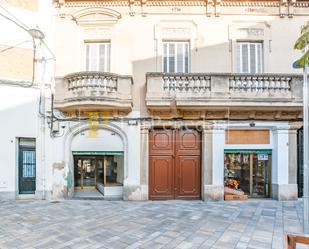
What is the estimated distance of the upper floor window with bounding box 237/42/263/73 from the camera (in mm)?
9492

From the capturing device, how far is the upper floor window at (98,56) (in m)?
9.51

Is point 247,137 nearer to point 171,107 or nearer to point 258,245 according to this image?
point 171,107

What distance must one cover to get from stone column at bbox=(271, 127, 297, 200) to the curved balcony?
5.77 m

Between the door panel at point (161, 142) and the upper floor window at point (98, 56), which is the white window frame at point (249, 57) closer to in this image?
the door panel at point (161, 142)

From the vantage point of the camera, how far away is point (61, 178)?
9.08 meters

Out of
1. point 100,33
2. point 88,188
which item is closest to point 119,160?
point 88,188

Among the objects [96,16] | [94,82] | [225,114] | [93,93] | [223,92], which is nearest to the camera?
[93,93]

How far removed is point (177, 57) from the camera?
9516 millimetres

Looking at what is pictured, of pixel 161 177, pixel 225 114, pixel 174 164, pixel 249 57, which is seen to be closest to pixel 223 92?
pixel 225 114

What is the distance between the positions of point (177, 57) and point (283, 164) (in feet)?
18.9

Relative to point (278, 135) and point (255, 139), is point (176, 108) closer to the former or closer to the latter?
point (255, 139)

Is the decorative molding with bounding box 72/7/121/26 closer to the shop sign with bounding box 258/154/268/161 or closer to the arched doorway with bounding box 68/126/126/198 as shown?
the arched doorway with bounding box 68/126/126/198

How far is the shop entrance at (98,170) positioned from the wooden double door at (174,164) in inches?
57.1

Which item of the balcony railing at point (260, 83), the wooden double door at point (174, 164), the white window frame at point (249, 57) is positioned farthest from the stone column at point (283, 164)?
the wooden double door at point (174, 164)
